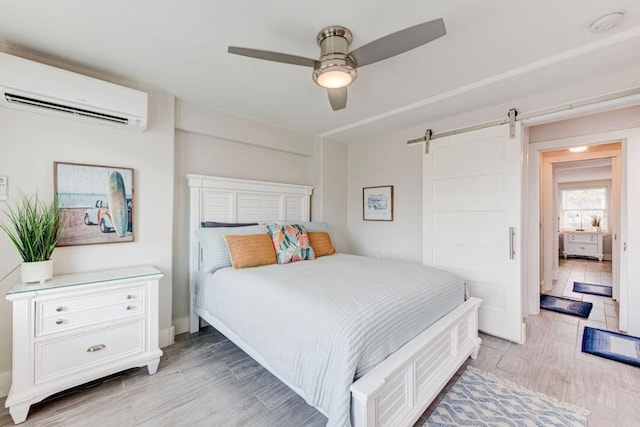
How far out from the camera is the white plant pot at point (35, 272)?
1.82 m

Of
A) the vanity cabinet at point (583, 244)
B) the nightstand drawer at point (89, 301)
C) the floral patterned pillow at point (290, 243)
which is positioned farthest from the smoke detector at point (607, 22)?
the vanity cabinet at point (583, 244)

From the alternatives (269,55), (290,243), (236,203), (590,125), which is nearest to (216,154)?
(236,203)

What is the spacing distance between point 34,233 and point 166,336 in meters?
1.40

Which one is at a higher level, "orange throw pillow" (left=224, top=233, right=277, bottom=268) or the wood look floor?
"orange throw pillow" (left=224, top=233, right=277, bottom=268)

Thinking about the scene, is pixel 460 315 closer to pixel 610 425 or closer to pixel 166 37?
pixel 610 425

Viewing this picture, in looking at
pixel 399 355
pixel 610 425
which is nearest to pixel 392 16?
pixel 399 355

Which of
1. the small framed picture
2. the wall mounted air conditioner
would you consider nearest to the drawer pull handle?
the wall mounted air conditioner

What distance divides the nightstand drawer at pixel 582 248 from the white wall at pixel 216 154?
812 centimetres

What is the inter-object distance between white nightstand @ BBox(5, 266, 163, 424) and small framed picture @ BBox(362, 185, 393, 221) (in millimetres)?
2908

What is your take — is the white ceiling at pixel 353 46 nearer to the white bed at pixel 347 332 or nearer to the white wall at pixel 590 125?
the white wall at pixel 590 125

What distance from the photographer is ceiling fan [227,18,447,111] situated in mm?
1540

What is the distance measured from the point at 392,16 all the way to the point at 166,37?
1.49 metres

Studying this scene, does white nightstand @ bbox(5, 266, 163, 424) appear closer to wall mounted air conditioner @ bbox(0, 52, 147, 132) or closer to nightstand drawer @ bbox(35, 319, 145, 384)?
nightstand drawer @ bbox(35, 319, 145, 384)

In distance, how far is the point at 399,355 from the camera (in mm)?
1521
